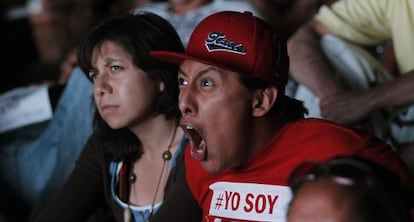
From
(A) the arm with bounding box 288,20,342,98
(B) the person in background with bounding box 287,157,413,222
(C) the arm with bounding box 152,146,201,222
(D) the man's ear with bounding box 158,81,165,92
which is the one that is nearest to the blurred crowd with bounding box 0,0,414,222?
(A) the arm with bounding box 288,20,342,98

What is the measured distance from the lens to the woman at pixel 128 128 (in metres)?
1.70

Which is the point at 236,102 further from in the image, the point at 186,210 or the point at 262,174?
the point at 186,210

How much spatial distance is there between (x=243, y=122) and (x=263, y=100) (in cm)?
6

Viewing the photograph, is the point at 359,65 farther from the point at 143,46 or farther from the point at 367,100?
the point at 143,46

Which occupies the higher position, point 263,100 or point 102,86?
point 263,100

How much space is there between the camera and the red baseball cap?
1.34 metres

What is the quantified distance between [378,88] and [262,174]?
577 mm

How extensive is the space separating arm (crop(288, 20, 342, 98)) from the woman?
1.35 ft

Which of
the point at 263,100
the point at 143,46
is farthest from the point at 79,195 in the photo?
the point at 263,100

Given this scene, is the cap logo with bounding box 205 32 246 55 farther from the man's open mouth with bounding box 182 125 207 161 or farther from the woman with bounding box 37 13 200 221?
the woman with bounding box 37 13 200 221

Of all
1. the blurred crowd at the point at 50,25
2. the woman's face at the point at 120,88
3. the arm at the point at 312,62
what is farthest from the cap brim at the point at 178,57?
the blurred crowd at the point at 50,25

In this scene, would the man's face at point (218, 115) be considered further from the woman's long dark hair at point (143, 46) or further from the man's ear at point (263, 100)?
the woman's long dark hair at point (143, 46)

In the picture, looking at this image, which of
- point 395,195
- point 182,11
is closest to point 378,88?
point 395,195

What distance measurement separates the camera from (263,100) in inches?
54.1
